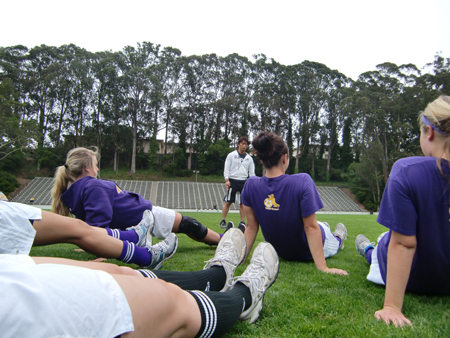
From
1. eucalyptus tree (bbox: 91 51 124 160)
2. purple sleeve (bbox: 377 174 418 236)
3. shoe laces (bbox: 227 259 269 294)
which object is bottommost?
shoe laces (bbox: 227 259 269 294)

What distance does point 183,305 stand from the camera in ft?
4.22

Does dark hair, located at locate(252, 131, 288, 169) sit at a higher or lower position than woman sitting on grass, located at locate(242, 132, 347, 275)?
higher

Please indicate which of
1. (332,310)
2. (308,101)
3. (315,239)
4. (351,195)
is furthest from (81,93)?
(332,310)

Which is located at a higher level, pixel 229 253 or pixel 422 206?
pixel 422 206

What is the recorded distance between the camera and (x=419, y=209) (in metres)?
1.82

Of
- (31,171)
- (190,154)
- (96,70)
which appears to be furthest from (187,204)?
(96,70)

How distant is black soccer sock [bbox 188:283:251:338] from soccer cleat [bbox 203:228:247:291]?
48 centimetres

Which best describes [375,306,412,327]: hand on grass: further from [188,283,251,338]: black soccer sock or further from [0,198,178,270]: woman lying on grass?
[0,198,178,270]: woman lying on grass

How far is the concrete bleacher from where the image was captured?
28750mm

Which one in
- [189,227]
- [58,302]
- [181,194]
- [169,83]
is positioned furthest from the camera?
[169,83]

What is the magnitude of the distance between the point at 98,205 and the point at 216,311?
2265mm

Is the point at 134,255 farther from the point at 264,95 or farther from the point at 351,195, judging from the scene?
the point at 264,95

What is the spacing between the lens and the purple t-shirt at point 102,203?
3246mm

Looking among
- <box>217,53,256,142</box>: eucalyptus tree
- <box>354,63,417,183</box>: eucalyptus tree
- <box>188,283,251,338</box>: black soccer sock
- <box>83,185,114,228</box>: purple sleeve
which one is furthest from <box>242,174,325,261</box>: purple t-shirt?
<box>217,53,256,142</box>: eucalyptus tree
